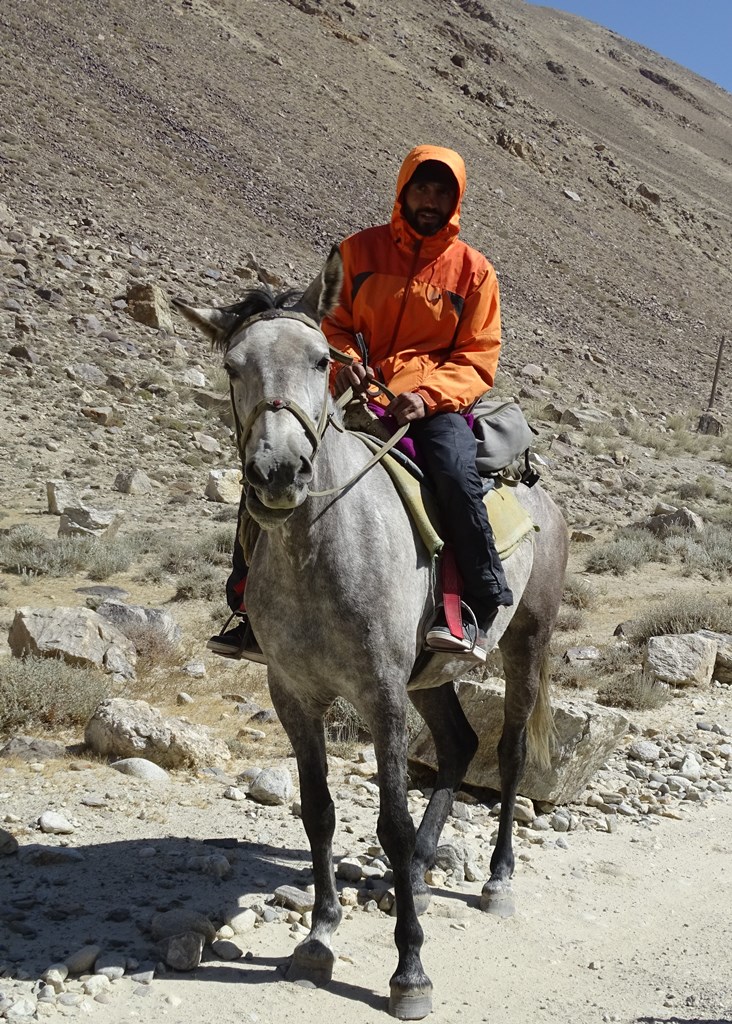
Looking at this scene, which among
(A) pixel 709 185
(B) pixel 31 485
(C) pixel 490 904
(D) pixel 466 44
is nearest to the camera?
(C) pixel 490 904

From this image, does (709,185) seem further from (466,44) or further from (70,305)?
(70,305)

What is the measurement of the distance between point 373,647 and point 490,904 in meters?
1.91

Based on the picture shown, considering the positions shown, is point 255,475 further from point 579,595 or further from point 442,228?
point 579,595

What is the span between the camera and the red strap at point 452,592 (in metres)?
4.35

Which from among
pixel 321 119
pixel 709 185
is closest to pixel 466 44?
pixel 709 185

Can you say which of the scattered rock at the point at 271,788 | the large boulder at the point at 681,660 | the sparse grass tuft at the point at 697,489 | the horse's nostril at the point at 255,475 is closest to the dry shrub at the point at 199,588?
the large boulder at the point at 681,660

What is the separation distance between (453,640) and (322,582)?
703mm

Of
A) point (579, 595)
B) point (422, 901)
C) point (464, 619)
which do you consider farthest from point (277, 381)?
point (579, 595)

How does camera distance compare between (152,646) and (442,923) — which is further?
(152,646)

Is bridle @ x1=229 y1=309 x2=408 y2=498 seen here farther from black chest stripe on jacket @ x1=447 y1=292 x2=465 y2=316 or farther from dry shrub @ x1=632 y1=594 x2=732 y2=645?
dry shrub @ x1=632 y1=594 x2=732 y2=645

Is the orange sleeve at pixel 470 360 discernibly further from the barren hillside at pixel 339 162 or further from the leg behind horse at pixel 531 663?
the barren hillside at pixel 339 162

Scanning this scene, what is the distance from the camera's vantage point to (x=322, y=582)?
393 cm

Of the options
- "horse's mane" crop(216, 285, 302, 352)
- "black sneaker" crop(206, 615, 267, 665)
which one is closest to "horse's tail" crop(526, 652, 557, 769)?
"black sneaker" crop(206, 615, 267, 665)

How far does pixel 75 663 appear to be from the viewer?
25.9 ft
